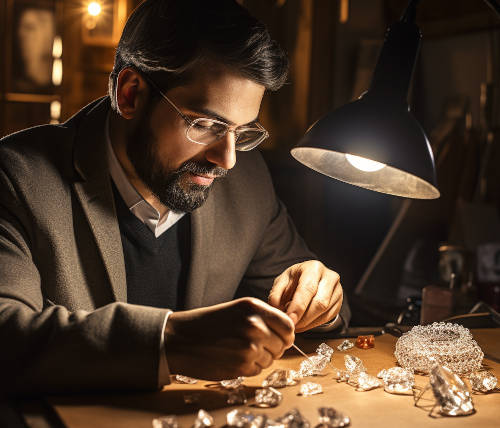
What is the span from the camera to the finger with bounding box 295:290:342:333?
1.56 meters

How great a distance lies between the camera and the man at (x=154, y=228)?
121 centimetres

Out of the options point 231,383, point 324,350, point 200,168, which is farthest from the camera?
point 200,168

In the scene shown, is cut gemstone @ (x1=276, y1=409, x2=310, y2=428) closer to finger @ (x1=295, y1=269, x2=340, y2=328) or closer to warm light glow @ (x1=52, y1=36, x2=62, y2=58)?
finger @ (x1=295, y1=269, x2=340, y2=328)

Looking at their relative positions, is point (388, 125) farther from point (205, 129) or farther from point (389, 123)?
point (205, 129)

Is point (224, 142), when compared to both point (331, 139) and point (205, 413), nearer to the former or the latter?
point (331, 139)

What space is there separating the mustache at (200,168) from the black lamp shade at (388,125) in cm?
40

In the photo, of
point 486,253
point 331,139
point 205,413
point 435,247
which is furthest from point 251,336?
point 435,247

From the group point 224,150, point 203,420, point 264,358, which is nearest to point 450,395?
point 264,358

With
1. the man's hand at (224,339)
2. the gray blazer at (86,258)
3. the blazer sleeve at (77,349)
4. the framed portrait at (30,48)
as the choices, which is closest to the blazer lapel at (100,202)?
the gray blazer at (86,258)

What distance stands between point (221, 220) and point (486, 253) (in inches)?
52.2

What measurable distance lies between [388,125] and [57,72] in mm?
4125

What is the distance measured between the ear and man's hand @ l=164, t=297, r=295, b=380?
799mm

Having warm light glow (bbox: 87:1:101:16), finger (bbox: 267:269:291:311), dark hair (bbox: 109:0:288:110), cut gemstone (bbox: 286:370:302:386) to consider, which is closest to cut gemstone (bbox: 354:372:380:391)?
cut gemstone (bbox: 286:370:302:386)

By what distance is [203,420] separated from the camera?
1.06 meters
